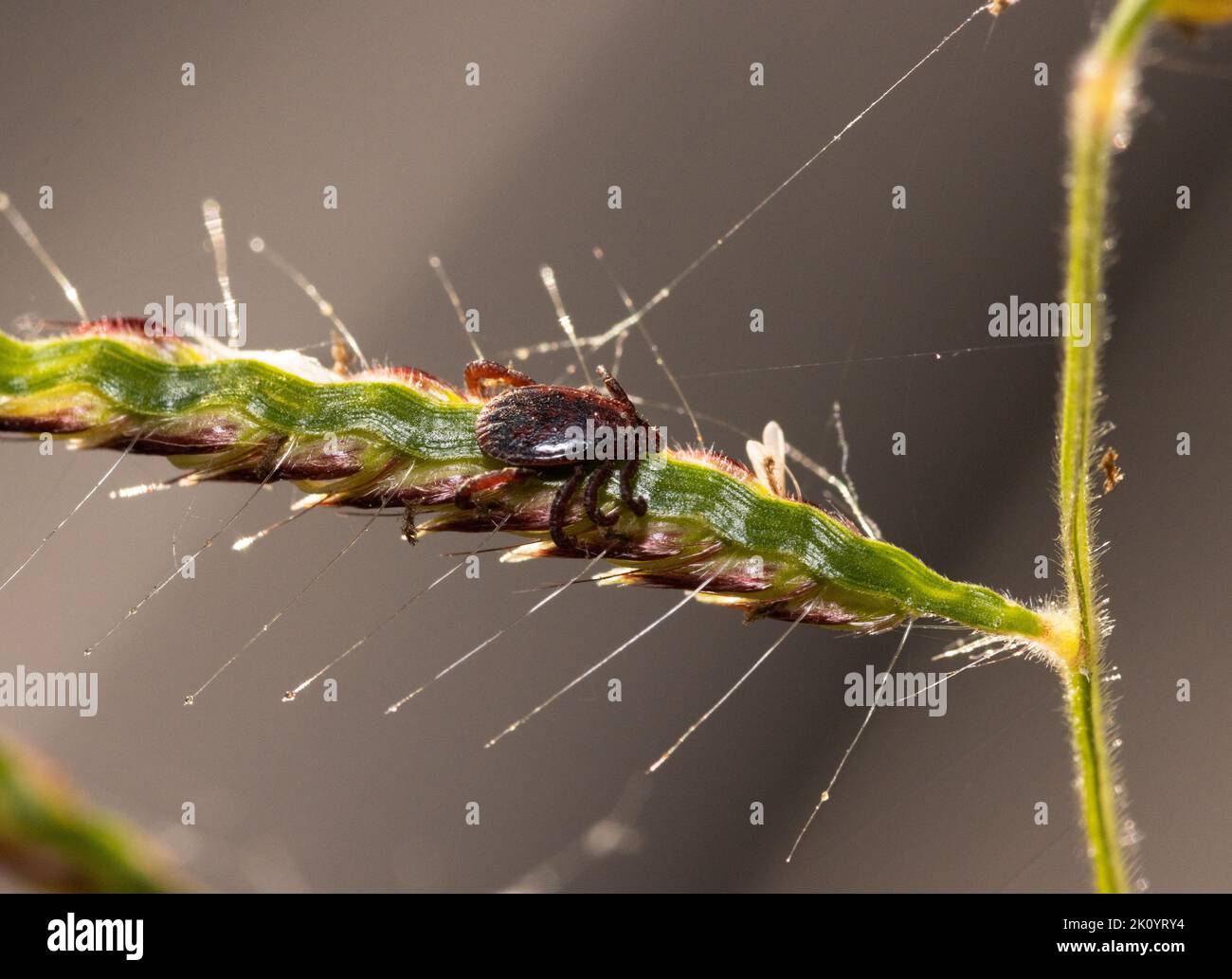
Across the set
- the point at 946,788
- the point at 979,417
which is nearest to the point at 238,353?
the point at 979,417

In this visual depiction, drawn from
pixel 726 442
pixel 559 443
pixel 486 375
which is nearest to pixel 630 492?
pixel 559 443

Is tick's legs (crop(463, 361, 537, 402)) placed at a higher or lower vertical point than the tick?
higher

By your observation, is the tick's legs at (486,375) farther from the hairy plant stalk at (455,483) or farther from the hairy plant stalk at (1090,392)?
the hairy plant stalk at (1090,392)

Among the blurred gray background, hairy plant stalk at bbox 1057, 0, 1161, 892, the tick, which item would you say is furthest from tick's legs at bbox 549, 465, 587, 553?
the blurred gray background

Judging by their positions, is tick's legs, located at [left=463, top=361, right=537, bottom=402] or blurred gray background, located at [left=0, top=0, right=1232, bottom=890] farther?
blurred gray background, located at [left=0, top=0, right=1232, bottom=890]

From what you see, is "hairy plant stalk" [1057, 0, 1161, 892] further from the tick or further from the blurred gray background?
the blurred gray background

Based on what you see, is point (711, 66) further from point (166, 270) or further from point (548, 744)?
point (548, 744)
